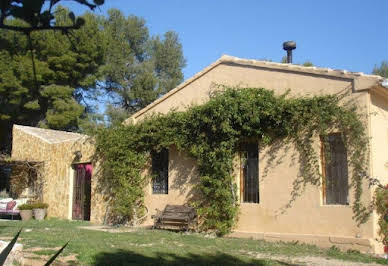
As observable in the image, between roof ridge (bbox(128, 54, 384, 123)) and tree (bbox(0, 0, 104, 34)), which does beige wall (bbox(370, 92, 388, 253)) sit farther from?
tree (bbox(0, 0, 104, 34))

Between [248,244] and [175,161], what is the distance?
4387 millimetres

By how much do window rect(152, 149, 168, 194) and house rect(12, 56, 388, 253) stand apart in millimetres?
32

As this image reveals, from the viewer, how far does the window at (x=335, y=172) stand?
32.8 ft

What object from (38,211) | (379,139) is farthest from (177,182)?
(38,211)

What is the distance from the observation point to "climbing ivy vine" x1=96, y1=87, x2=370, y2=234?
9.92 metres

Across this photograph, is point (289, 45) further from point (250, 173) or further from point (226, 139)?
point (250, 173)

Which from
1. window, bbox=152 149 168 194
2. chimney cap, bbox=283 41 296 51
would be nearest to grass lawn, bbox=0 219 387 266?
window, bbox=152 149 168 194

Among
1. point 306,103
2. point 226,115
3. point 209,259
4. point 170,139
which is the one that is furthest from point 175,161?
point 209,259

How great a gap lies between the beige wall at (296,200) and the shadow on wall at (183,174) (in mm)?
1577

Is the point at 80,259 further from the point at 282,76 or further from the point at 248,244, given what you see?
the point at 282,76

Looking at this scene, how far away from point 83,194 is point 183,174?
18.5 feet

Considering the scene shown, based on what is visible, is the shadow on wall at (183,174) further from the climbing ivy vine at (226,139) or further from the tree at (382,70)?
the tree at (382,70)

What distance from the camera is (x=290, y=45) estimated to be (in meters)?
13.2

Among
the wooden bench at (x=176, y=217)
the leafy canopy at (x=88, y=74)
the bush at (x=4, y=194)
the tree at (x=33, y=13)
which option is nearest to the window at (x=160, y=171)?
the wooden bench at (x=176, y=217)
